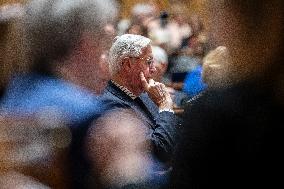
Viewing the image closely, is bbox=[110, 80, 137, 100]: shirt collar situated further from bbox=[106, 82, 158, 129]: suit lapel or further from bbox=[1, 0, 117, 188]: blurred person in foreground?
bbox=[1, 0, 117, 188]: blurred person in foreground

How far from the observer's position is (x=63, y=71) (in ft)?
4.26

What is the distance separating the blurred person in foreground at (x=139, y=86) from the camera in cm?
196

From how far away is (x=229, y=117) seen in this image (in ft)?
3.06

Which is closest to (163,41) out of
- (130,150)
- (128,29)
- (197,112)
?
(128,29)

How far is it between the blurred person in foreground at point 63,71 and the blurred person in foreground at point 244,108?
0.40 m

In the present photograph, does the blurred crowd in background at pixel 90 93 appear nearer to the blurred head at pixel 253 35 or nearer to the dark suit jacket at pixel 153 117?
the blurred head at pixel 253 35

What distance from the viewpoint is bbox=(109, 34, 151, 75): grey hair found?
2.16 m

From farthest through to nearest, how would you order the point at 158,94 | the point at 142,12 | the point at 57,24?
1. the point at 142,12
2. the point at 158,94
3. the point at 57,24

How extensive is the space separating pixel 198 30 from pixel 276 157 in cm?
350

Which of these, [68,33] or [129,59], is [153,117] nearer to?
[129,59]

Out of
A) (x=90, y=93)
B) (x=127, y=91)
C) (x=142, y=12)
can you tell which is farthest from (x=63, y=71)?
(x=142, y=12)

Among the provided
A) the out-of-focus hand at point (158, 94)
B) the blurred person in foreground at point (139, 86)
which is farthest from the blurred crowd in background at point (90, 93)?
the out-of-focus hand at point (158, 94)

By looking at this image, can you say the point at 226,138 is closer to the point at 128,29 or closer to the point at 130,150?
the point at 130,150

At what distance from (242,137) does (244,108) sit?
0.04 metres
